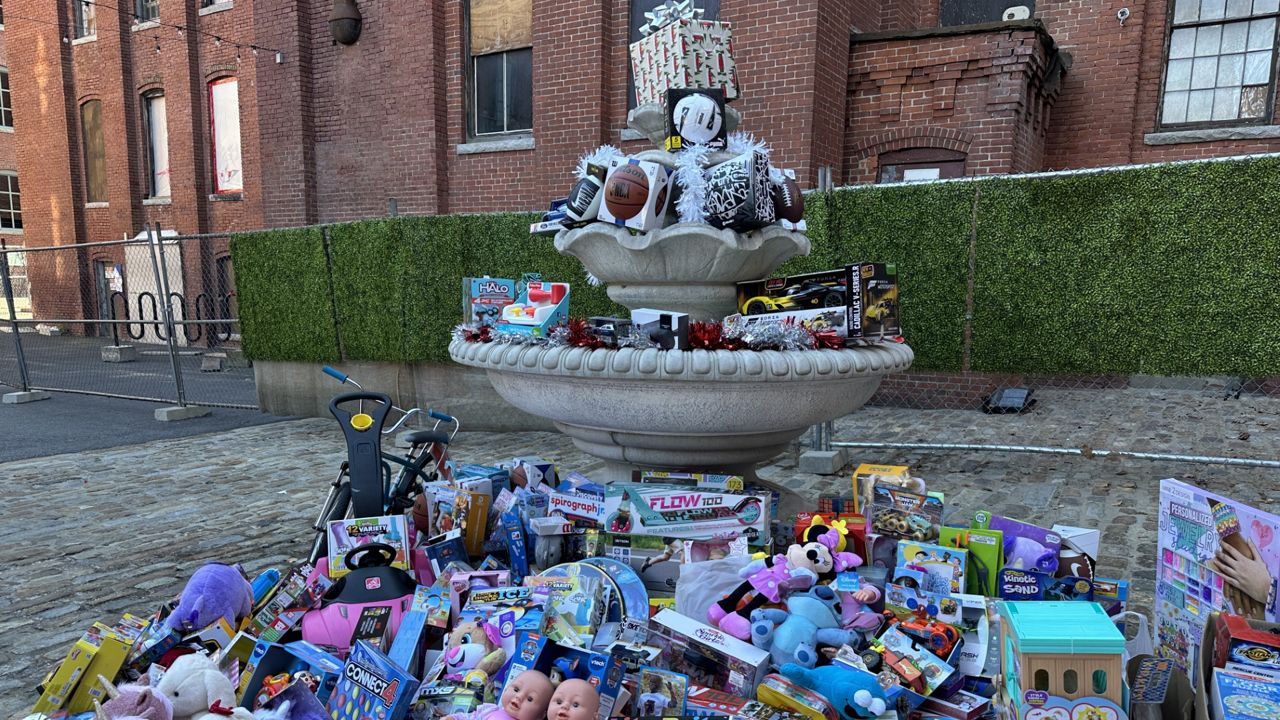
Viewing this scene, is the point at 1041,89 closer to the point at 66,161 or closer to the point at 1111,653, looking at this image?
the point at 1111,653

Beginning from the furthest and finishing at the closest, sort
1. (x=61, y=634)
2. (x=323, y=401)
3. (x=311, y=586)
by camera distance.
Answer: (x=323, y=401), (x=61, y=634), (x=311, y=586)

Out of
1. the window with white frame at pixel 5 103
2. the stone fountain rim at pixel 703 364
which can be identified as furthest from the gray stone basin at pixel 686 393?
the window with white frame at pixel 5 103

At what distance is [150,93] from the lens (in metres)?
16.9

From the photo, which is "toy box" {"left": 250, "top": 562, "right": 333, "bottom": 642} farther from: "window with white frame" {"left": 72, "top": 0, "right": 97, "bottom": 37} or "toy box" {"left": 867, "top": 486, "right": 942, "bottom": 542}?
"window with white frame" {"left": 72, "top": 0, "right": 97, "bottom": 37}

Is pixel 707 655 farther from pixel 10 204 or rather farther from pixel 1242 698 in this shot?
pixel 10 204

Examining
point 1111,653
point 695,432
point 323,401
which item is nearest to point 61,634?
point 695,432

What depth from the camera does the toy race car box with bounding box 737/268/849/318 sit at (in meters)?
3.31

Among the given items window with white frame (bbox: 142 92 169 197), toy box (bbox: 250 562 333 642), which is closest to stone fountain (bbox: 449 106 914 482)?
toy box (bbox: 250 562 333 642)

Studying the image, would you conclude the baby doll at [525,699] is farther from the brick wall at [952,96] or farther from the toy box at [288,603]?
the brick wall at [952,96]

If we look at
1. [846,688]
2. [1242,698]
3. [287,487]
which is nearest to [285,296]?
[287,487]

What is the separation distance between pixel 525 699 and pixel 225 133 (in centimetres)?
1672

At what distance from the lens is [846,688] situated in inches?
90.3

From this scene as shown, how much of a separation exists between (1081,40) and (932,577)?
9.47 metres

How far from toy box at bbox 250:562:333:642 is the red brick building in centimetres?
720
